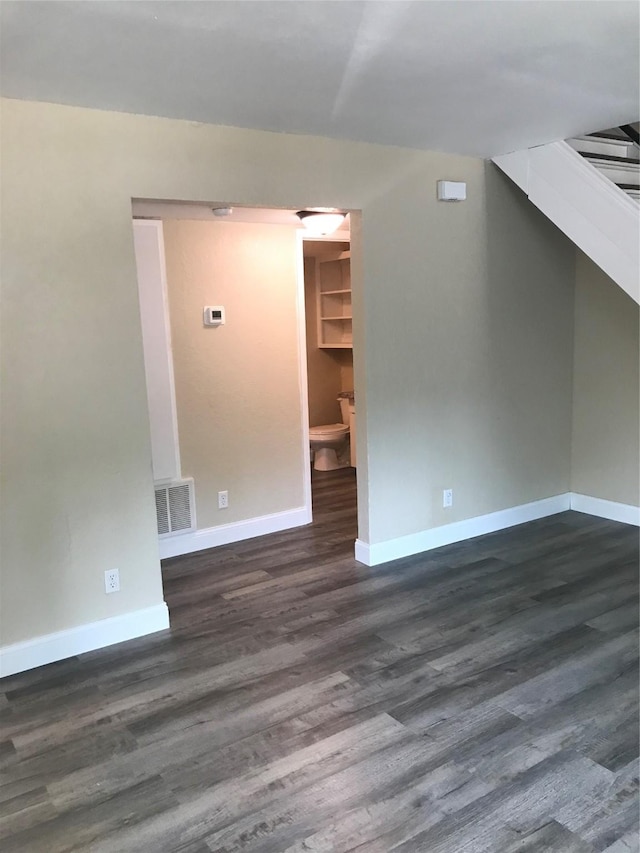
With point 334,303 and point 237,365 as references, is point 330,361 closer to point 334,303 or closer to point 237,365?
point 334,303

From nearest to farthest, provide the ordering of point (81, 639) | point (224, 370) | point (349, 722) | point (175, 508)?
point (349, 722) → point (81, 639) → point (175, 508) → point (224, 370)

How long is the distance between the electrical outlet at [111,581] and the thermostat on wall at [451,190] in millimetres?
2811

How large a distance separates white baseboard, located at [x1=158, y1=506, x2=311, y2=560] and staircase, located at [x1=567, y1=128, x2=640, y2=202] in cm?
297

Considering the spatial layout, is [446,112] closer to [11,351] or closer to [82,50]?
[82,50]

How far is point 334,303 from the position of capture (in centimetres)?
709

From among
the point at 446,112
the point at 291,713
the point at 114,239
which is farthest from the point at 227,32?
the point at 291,713

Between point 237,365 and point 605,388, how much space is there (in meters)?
2.64

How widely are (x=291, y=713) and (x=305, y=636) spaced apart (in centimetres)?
62

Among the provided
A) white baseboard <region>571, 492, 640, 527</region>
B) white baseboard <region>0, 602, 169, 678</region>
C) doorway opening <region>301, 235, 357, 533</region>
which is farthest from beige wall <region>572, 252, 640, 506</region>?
white baseboard <region>0, 602, 169, 678</region>

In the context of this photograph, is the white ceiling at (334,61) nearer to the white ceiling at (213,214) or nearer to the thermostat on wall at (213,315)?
the white ceiling at (213,214)

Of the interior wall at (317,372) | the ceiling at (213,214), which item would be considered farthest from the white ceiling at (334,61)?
the interior wall at (317,372)

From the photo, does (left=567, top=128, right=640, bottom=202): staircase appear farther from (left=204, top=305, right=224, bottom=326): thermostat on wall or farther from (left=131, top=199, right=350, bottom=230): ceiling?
(left=204, top=305, right=224, bottom=326): thermostat on wall

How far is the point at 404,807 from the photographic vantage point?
204 cm

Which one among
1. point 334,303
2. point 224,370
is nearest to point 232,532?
Result: point 224,370
